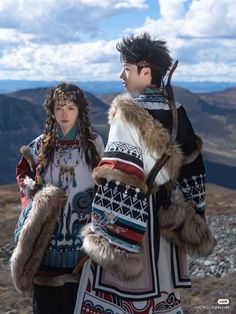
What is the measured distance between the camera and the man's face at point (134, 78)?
362 cm

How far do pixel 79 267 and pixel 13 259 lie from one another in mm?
732

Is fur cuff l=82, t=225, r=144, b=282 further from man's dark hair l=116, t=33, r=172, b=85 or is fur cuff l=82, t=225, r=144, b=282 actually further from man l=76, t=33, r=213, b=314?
man's dark hair l=116, t=33, r=172, b=85

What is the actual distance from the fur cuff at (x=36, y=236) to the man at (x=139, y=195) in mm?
646

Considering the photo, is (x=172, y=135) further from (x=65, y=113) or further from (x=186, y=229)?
(x=65, y=113)

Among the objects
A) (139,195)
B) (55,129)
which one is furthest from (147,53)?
(55,129)

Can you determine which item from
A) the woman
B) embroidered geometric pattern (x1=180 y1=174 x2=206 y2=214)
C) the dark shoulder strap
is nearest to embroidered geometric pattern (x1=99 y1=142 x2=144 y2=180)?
the dark shoulder strap

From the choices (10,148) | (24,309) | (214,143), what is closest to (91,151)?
(24,309)

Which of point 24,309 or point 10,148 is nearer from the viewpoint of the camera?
point 24,309

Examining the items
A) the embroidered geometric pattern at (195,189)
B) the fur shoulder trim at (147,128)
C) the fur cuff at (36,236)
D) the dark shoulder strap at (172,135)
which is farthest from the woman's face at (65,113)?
the embroidered geometric pattern at (195,189)

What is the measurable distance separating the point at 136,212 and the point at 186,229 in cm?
53

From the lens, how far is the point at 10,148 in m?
168

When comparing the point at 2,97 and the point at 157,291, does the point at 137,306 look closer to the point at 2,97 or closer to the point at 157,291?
the point at 157,291

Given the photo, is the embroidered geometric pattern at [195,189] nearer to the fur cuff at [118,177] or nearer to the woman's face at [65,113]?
the fur cuff at [118,177]

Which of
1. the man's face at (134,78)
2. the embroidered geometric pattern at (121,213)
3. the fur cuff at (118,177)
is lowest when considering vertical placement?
the embroidered geometric pattern at (121,213)
